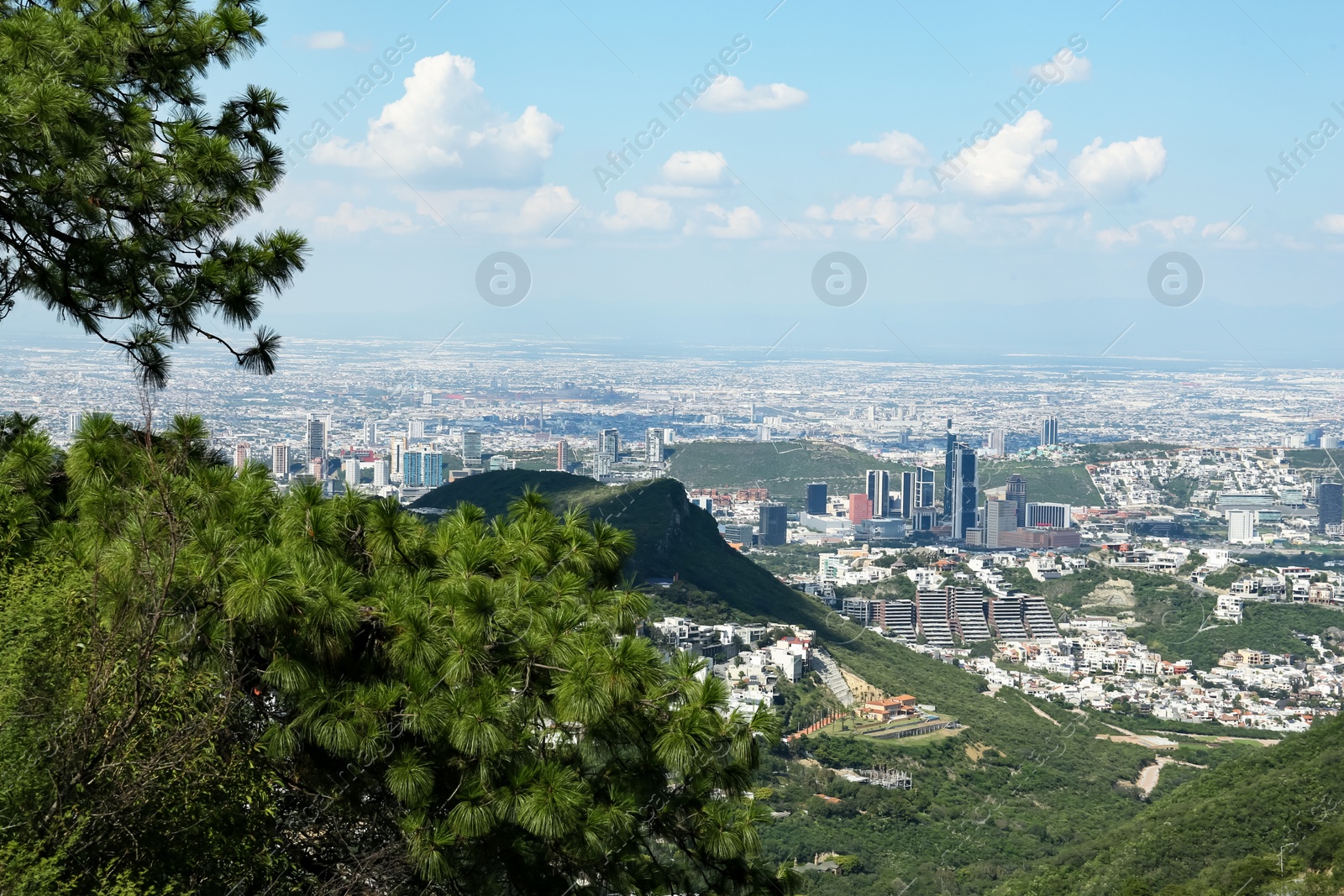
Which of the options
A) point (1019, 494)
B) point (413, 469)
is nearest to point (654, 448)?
point (1019, 494)

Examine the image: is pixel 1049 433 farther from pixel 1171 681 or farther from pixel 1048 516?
pixel 1171 681

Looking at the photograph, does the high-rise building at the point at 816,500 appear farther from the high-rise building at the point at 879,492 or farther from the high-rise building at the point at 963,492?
the high-rise building at the point at 963,492

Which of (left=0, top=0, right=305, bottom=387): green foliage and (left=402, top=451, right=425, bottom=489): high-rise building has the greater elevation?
(left=0, top=0, right=305, bottom=387): green foliage

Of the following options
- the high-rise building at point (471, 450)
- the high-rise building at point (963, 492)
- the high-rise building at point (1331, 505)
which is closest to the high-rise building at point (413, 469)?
the high-rise building at point (471, 450)

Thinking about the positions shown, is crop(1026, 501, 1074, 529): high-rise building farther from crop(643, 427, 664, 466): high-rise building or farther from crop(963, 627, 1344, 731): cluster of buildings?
crop(963, 627, 1344, 731): cluster of buildings

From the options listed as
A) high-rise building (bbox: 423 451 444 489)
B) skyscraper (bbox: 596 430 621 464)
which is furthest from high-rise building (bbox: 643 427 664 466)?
high-rise building (bbox: 423 451 444 489)

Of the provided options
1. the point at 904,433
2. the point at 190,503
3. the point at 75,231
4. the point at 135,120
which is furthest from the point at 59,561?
the point at 904,433
